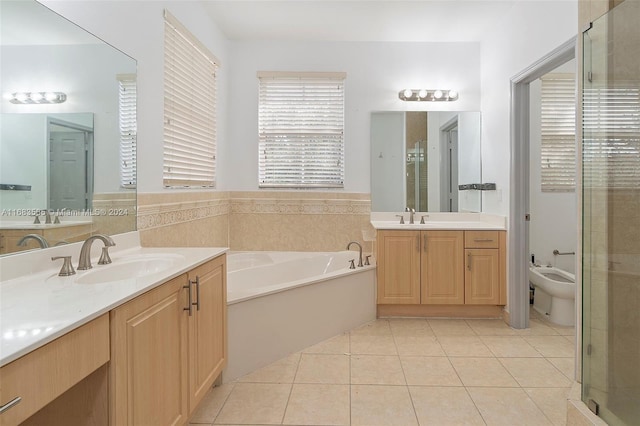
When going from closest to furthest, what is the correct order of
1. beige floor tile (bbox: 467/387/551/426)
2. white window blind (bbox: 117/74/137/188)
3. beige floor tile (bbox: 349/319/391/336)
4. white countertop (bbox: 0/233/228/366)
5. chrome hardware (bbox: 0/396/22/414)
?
chrome hardware (bbox: 0/396/22/414), white countertop (bbox: 0/233/228/366), beige floor tile (bbox: 467/387/551/426), white window blind (bbox: 117/74/137/188), beige floor tile (bbox: 349/319/391/336)

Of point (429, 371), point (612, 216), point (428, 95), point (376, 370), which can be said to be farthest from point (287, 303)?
point (428, 95)

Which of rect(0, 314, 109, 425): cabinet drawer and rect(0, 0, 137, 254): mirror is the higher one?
rect(0, 0, 137, 254): mirror

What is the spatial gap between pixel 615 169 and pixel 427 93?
2737 mm

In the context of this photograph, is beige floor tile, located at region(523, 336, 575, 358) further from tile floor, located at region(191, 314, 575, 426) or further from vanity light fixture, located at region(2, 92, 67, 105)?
vanity light fixture, located at region(2, 92, 67, 105)

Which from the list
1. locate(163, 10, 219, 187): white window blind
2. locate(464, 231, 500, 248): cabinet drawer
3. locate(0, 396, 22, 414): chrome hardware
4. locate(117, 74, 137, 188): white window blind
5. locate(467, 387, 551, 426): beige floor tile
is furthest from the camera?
locate(464, 231, 500, 248): cabinet drawer

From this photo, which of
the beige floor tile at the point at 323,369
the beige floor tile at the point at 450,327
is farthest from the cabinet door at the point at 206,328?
the beige floor tile at the point at 450,327

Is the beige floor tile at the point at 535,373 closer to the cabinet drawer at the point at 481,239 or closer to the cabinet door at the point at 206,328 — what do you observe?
the cabinet drawer at the point at 481,239

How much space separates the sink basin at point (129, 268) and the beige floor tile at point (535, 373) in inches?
86.6

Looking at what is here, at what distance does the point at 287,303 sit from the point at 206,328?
0.89 metres

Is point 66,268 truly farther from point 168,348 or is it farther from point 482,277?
point 482,277

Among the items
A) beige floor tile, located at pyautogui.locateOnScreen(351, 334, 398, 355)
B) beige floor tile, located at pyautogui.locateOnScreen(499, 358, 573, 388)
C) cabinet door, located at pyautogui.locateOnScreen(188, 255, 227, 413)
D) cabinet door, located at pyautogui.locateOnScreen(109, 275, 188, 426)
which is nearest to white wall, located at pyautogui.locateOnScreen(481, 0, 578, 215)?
beige floor tile, located at pyautogui.locateOnScreen(499, 358, 573, 388)

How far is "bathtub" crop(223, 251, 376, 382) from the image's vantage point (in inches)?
97.7

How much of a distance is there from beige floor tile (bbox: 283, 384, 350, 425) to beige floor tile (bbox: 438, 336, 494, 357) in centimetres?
100

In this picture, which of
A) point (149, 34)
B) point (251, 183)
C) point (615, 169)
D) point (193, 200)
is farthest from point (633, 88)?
point (251, 183)
